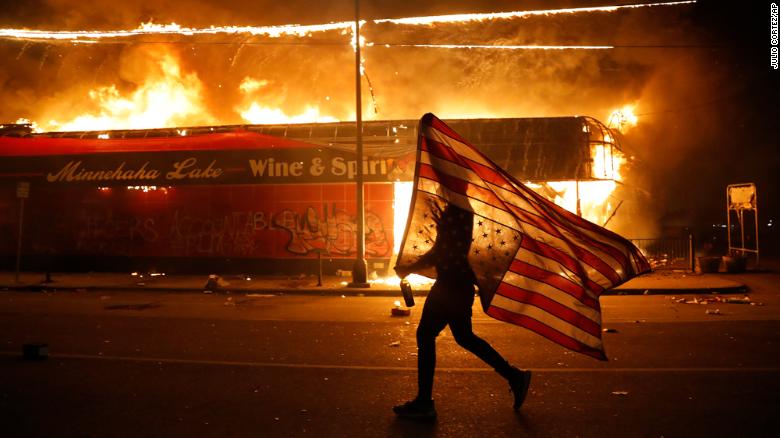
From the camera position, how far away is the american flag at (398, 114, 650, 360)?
15.3 ft

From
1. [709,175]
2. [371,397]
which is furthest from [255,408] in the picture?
[709,175]

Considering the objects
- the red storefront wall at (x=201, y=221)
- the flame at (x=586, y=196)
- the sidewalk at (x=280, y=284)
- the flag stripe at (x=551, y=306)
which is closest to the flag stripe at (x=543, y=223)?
the flag stripe at (x=551, y=306)

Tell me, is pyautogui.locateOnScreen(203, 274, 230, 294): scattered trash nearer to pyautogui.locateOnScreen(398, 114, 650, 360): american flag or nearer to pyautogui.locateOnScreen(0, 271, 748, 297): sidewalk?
pyautogui.locateOnScreen(0, 271, 748, 297): sidewalk

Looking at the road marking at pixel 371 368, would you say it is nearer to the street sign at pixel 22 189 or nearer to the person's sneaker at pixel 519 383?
the person's sneaker at pixel 519 383

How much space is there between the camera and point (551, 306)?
4820 millimetres

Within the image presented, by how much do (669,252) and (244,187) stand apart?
45.3ft

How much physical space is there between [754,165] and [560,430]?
31.6m

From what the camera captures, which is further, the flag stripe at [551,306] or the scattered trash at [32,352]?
the scattered trash at [32,352]

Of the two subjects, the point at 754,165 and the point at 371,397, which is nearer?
the point at 371,397

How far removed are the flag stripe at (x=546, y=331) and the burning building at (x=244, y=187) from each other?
490 inches

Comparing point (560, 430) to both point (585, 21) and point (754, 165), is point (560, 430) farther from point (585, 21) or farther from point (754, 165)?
point (754, 165)

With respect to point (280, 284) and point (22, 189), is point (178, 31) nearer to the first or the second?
point (22, 189)

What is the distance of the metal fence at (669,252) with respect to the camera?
1879 cm

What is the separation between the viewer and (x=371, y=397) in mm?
5223
